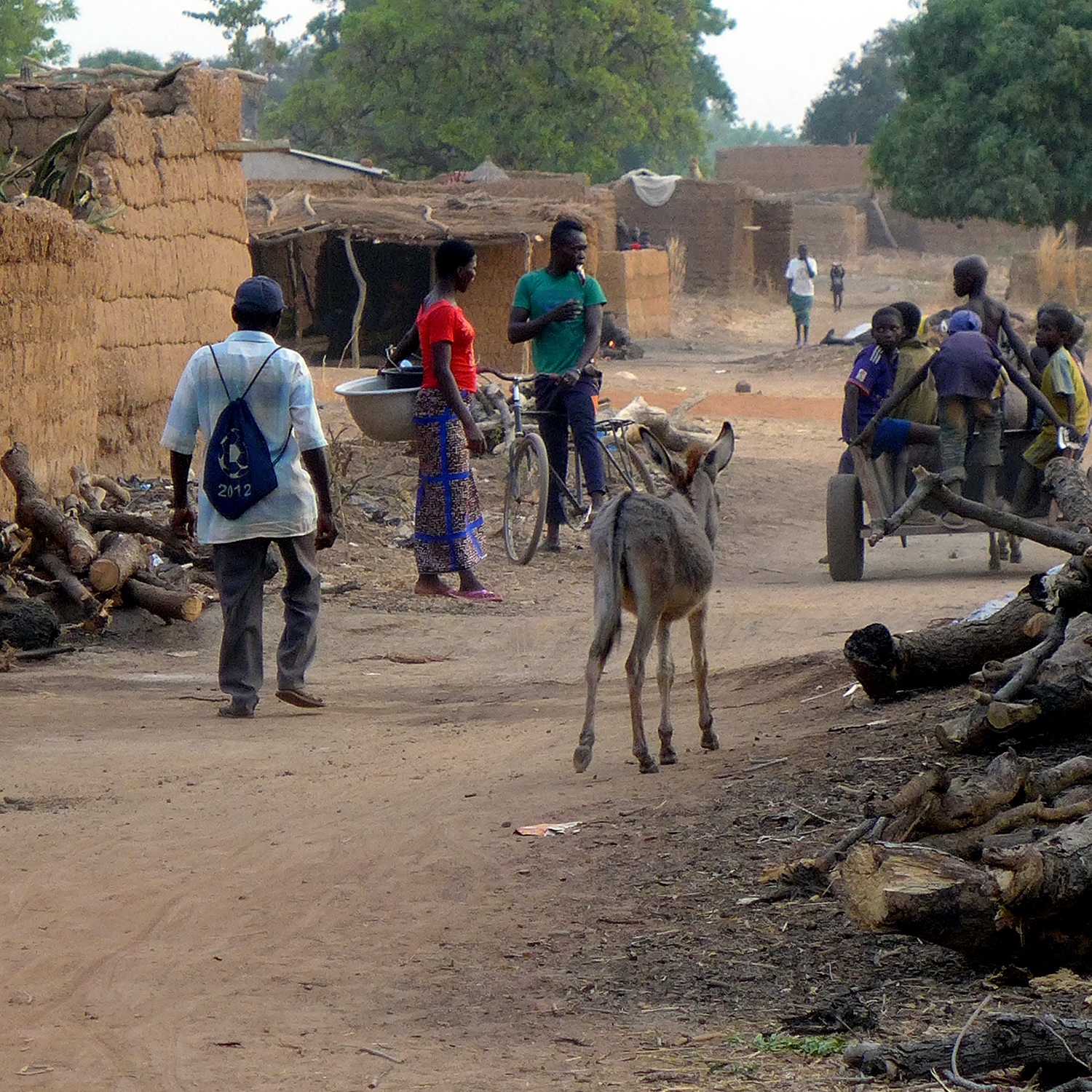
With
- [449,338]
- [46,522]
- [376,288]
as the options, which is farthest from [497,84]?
[46,522]

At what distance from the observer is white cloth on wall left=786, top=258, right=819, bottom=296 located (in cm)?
2722

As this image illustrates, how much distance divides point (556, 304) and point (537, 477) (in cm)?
148

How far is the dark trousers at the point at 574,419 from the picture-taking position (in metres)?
9.82

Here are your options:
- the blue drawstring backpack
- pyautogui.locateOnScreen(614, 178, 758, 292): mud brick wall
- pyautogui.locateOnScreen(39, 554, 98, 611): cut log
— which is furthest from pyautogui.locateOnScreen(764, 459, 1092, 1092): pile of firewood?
pyautogui.locateOnScreen(614, 178, 758, 292): mud brick wall

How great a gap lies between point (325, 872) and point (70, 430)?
5.80 meters

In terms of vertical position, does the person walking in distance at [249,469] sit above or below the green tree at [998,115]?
below

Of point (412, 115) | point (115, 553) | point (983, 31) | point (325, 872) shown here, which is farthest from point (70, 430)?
point (412, 115)

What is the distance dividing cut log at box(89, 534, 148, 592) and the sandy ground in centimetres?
28

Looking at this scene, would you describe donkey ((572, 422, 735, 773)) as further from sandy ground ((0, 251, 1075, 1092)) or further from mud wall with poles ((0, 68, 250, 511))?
mud wall with poles ((0, 68, 250, 511))

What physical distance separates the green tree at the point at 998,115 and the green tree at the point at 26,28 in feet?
73.1

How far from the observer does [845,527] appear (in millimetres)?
9781

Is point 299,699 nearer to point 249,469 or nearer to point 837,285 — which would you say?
point 249,469

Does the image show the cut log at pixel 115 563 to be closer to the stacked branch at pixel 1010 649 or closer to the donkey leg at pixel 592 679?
the donkey leg at pixel 592 679

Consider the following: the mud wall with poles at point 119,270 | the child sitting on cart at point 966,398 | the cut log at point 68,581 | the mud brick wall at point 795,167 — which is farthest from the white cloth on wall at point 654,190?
the cut log at point 68,581
